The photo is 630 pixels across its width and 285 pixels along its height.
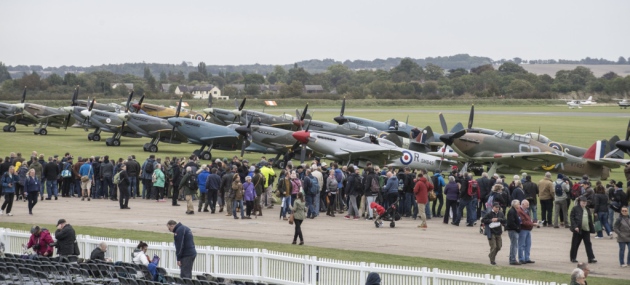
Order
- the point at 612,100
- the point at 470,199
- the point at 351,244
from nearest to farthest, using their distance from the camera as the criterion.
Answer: the point at 351,244 → the point at 470,199 → the point at 612,100

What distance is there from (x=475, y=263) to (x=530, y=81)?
541 ft

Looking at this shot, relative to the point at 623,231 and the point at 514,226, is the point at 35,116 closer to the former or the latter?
the point at 514,226

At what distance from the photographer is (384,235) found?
2142 centimetres

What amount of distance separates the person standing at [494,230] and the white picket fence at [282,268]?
7.06 feet

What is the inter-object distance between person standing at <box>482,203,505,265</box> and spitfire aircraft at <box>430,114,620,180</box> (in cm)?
1722

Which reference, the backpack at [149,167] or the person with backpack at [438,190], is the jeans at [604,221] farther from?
the backpack at [149,167]

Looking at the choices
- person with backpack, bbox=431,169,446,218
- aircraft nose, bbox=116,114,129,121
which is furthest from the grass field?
person with backpack, bbox=431,169,446,218

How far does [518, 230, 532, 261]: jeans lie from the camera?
17734 millimetres

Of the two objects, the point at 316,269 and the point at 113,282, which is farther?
the point at 316,269

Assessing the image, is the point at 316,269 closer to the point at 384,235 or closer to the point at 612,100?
the point at 384,235

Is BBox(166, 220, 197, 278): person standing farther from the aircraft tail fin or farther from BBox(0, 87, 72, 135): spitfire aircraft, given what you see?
BBox(0, 87, 72, 135): spitfire aircraft

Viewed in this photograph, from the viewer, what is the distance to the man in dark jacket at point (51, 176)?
92.4ft

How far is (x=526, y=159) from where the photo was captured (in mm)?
34906

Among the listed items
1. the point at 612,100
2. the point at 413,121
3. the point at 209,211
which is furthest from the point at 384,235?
the point at 612,100
